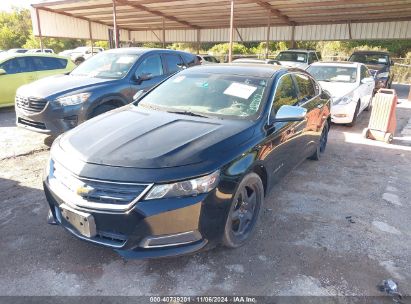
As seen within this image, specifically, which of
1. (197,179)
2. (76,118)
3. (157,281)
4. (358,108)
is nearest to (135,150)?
(197,179)

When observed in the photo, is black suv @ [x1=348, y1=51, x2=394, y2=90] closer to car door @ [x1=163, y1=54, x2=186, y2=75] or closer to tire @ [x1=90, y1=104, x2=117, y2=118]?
car door @ [x1=163, y1=54, x2=186, y2=75]

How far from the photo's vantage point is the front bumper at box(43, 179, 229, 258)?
2408 mm

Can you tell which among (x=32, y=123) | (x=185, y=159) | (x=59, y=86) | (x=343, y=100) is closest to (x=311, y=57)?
(x=343, y=100)

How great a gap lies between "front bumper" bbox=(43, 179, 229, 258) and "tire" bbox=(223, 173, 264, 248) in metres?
0.29

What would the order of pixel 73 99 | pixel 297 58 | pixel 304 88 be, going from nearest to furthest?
pixel 304 88 → pixel 73 99 → pixel 297 58

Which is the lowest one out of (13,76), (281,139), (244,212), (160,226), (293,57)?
(244,212)

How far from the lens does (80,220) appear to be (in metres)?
2.52

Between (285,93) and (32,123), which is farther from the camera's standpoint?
(32,123)

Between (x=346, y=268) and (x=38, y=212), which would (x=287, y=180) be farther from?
(x=38, y=212)

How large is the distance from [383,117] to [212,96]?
4949mm

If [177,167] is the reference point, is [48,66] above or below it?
above

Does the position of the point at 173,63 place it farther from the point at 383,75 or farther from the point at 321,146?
the point at 383,75

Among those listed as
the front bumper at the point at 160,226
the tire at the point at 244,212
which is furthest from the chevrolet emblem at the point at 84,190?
the tire at the point at 244,212

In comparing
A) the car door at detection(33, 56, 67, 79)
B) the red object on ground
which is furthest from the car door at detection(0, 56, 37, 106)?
the red object on ground
